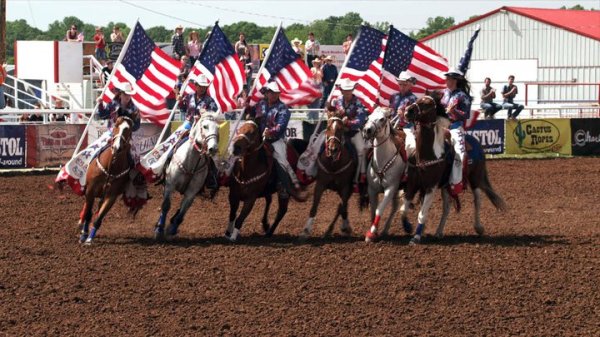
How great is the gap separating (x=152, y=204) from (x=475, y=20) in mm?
39719

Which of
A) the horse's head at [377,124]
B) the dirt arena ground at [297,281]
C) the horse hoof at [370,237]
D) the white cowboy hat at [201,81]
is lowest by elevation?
the dirt arena ground at [297,281]

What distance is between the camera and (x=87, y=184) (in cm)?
1293

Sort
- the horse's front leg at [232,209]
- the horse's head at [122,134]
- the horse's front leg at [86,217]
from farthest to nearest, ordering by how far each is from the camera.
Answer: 1. the horse's front leg at [232,209]
2. the horse's front leg at [86,217]
3. the horse's head at [122,134]

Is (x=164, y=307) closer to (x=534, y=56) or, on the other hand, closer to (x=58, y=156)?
(x=58, y=156)

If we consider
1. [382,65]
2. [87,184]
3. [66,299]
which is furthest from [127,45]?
[66,299]

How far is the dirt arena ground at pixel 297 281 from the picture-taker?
347 inches

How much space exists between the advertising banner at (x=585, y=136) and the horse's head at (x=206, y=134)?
53.0 feet

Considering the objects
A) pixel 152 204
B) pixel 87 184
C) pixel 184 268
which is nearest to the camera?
pixel 184 268

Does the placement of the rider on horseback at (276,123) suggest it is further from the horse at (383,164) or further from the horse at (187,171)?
the horse at (383,164)

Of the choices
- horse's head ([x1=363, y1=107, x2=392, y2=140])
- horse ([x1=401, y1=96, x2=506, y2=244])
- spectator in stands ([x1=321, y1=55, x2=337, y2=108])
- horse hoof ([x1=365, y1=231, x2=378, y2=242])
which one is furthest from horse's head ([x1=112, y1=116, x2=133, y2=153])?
spectator in stands ([x1=321, y1=55, x2=337, y2=108])

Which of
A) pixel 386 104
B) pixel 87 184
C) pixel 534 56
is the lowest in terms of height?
pixel 87 184

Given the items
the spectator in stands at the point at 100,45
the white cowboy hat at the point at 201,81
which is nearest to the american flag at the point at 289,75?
the white cowboy hat at the point at 201,81

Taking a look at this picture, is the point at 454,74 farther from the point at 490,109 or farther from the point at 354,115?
the point at 490,109

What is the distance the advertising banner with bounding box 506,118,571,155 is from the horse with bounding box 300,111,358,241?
45.6 feet
